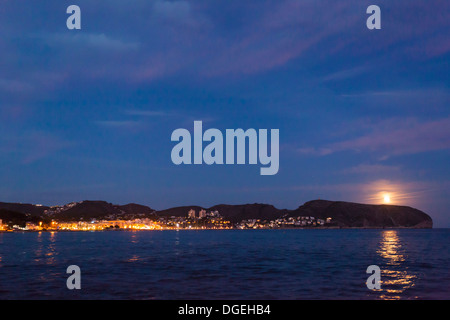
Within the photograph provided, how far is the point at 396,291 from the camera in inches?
1348

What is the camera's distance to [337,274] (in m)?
45.7

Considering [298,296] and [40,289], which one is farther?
[40,289]

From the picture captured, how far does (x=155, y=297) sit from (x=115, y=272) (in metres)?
19.0

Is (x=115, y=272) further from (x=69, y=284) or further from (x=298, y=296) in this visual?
(x=298, y=296)
